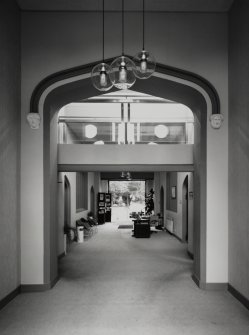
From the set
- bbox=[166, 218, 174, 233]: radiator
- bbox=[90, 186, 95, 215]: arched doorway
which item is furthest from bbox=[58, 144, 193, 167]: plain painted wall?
bbox=[90, 186, 95, 215]: arched doorway

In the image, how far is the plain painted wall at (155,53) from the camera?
600 centimetres

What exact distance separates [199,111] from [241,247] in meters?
2.72

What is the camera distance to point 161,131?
26.6 ft

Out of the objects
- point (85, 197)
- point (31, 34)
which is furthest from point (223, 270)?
point (85, 197)

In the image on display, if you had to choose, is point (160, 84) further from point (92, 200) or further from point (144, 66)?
point (92, 200)

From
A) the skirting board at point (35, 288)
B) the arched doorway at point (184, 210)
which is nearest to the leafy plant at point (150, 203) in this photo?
the arched doorway at point (184, 210)

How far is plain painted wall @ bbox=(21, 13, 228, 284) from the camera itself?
5996 millimetres

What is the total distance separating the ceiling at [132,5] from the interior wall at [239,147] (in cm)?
37

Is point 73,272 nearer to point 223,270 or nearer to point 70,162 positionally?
point 70,162

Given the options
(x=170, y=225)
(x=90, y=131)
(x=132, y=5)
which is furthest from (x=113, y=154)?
(x=170, y=225)

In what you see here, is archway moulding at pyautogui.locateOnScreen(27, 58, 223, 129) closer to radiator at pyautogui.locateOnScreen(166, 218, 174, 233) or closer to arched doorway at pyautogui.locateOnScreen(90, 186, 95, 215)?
radiator at pyautogui.locateOnScreen(166, 218, 174, 233)

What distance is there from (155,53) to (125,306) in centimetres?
437

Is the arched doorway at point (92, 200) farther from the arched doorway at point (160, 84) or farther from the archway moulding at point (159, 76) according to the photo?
the archway moulding at point (159, 76)

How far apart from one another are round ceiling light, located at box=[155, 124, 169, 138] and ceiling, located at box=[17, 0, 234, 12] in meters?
2.83
